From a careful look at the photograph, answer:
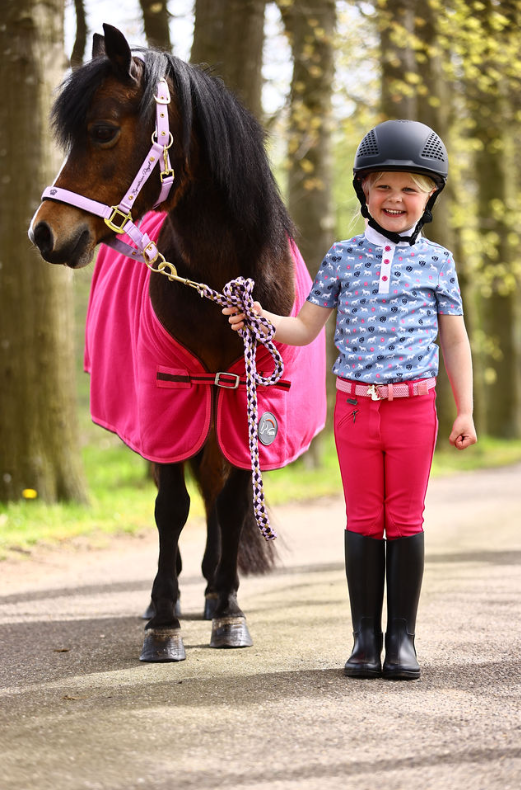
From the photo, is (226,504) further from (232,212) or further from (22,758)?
(22,758)

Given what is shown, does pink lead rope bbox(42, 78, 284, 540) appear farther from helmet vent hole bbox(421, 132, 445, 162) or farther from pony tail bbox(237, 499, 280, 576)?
pony tail bbox(237, 499, 280, 576)

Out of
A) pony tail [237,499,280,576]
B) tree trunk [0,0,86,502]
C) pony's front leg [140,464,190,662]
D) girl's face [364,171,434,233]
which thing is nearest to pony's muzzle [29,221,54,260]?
pony's front leg [140,464,190,662]

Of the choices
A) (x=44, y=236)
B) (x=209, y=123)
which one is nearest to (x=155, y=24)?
Answer: (x=209, y=123)

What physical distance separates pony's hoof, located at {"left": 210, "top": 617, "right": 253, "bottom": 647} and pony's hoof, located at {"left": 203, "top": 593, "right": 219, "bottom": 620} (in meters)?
0.49

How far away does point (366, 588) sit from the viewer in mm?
3668

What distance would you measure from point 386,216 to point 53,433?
498 centimetres

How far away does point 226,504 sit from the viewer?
14.9ft

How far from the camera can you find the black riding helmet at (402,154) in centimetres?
357

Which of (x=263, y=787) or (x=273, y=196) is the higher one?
(x=273, y=196)

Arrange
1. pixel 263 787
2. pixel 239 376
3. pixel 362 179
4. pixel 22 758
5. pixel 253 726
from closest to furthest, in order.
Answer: pixel 263 787, pixel 22 758, pixel 253 726, pixel 362 179, pixel 239 376

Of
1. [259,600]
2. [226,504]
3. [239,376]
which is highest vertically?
[239,376]

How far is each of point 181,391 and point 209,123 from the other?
1072 millimetres

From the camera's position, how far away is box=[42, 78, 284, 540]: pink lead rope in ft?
12.2

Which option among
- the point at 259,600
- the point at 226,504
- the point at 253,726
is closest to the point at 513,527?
the point at 259,600
